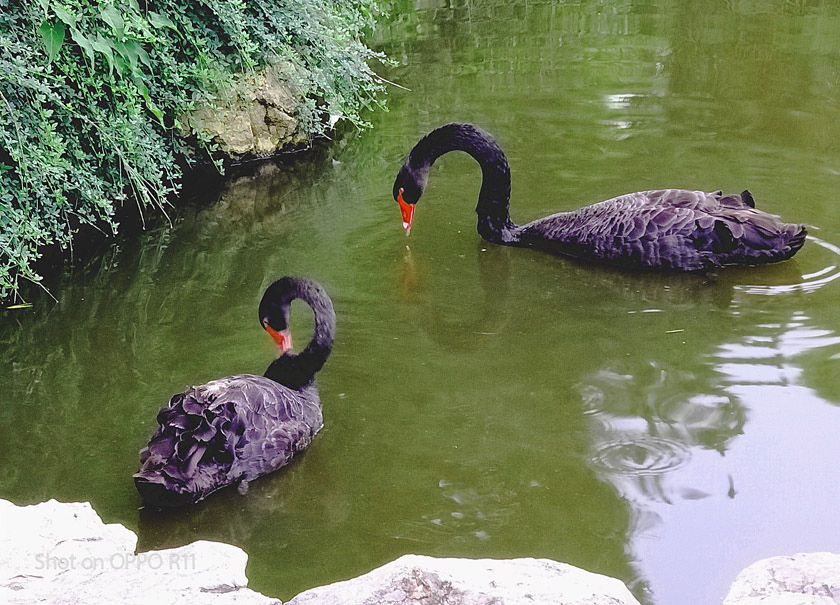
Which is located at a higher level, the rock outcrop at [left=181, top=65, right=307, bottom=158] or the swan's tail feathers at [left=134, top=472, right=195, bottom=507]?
the rock outcrop at [left=181, top=65, right=307, bottom=158]

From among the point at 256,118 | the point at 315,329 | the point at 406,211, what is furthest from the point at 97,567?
the point at 256,118

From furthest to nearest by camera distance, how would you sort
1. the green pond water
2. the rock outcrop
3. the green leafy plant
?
the rock outcrop → the green leafy plant → the green pond water

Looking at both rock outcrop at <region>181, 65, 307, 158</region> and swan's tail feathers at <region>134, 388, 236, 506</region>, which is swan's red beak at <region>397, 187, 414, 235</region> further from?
swan's tail feathers at <region>134, 388, 236, 506</region>

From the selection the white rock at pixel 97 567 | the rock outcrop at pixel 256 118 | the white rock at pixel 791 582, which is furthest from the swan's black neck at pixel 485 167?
the white rock at pixel 791 582

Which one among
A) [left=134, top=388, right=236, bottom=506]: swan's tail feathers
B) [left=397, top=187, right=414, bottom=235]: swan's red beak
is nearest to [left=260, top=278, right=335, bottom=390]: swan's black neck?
[left=134, top=388, right=236, bottom=506]: swan's tail feathers

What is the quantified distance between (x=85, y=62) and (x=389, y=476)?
3.14 metres

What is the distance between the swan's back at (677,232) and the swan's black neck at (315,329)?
6.41ft

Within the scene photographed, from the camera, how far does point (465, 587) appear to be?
7.45 feet

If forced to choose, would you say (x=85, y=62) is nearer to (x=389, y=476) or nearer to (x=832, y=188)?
(x=389, y=476)

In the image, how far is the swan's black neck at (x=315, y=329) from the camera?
3.96 metres

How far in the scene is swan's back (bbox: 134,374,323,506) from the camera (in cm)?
344

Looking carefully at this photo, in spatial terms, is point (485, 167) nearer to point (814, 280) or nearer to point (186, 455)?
point (814, 280)

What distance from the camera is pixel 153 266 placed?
5691 millimetres

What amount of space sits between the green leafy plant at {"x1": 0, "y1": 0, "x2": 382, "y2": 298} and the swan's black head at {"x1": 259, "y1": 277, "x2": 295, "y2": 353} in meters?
1.40
